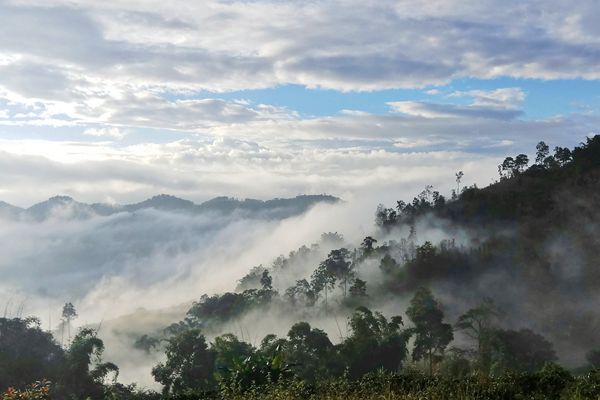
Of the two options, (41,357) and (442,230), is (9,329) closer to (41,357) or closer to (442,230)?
(41,357)

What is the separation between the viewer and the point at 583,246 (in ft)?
364

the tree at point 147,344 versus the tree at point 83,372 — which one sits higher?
the tree at point 83,372

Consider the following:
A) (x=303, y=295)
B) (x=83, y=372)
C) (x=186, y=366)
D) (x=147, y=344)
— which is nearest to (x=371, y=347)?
(x=186, y=366)

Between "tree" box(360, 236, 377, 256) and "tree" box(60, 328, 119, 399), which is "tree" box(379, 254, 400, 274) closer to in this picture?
"tree" box(360, 236, 377, 256)

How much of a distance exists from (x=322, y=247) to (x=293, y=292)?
265ft

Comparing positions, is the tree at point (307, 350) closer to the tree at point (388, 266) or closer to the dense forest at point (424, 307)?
the dense forest at point (424, 307)

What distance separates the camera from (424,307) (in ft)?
215

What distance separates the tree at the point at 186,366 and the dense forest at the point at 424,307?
0.33 ft

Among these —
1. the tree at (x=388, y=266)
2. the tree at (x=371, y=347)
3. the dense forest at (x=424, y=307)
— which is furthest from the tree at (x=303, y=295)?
the tree at (x=371, y=347)

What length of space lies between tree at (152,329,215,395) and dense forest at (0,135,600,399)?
102 millimetres

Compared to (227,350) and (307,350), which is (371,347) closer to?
(307,350)

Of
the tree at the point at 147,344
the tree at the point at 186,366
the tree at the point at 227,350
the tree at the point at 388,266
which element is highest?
the tree at the point at 388,266

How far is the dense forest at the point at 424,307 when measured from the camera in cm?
5478

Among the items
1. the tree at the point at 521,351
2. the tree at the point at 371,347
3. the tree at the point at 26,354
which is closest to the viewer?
the tree at the point at 26,354
